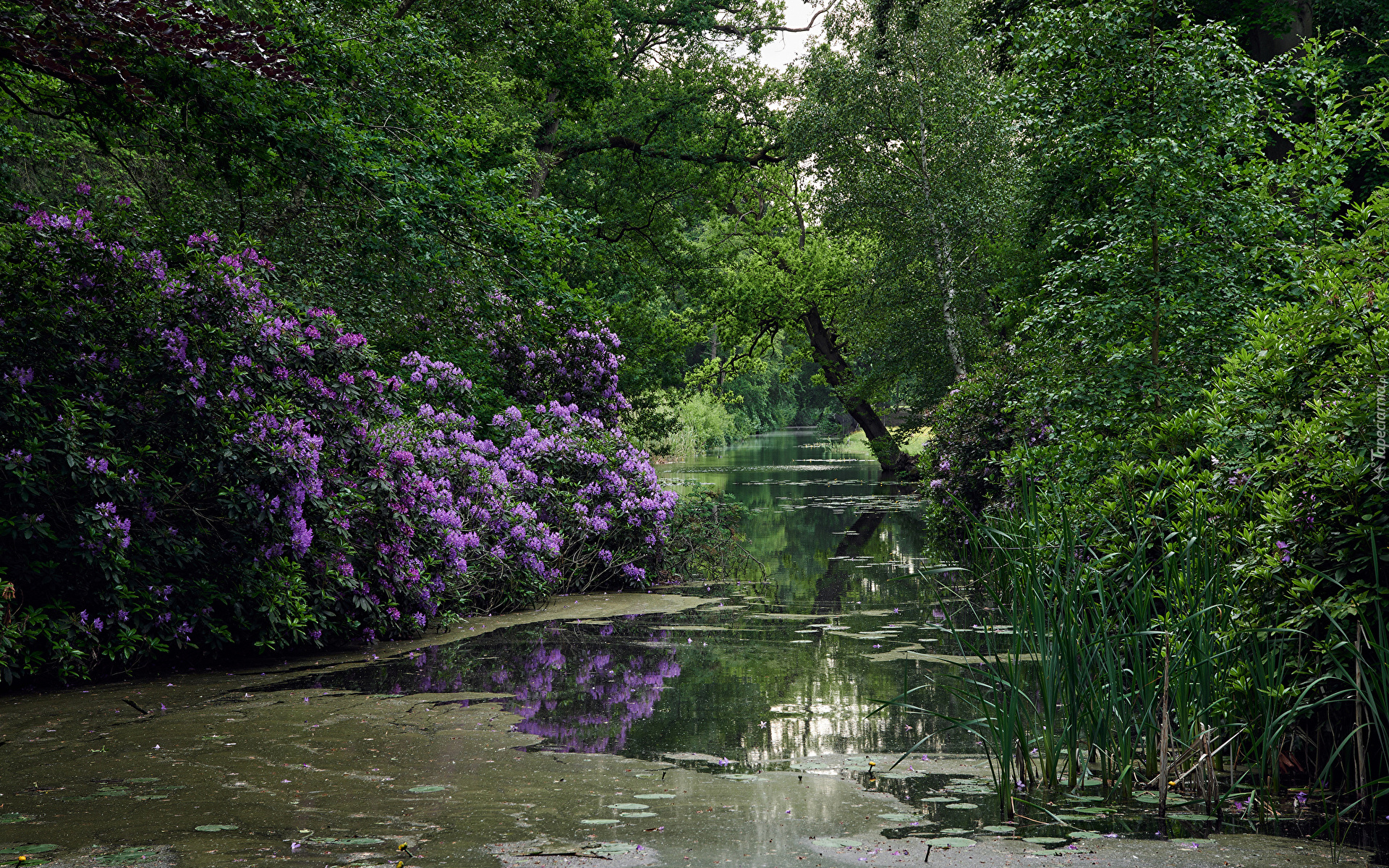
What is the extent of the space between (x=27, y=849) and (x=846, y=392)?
29.5 metres

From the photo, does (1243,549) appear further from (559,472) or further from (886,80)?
(886,80)

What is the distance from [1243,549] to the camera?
5.15m

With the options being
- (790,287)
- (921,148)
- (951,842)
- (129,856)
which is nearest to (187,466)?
(129,856)

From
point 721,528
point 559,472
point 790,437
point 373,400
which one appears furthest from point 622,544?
point 790,437

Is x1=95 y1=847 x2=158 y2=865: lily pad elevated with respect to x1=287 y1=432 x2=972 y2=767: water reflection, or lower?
lower

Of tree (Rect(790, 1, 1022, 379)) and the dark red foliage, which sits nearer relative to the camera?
the dark red foliage

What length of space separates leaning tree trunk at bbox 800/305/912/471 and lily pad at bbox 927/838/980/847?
28.4 metres

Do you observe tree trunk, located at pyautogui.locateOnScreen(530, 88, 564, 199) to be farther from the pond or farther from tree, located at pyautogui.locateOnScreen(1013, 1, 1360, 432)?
the pond

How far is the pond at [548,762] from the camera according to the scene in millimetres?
3709

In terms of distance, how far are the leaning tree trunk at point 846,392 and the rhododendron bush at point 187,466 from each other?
81.3ft

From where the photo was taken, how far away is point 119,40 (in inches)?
283

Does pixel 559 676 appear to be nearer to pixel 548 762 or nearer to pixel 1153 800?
pixel 548 762

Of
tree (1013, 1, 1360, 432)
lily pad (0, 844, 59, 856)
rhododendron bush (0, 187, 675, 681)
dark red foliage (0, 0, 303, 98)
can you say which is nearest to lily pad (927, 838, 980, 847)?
lily pad (0, 844, 59, 856)

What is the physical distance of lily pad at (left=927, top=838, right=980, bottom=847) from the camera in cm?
370
